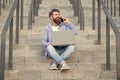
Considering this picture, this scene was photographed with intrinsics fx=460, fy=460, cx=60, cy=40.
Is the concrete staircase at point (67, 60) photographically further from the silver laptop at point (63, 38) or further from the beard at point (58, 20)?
the beard at point (58, 20)

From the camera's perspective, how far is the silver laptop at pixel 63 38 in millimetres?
7574

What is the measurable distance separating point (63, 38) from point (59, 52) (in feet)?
0.79

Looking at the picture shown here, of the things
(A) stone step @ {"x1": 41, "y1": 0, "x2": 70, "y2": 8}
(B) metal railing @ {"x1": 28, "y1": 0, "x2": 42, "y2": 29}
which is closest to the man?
(B) metal railing @ {"x1": 28, "y1": 0, "x2": 42, "y2": 29}

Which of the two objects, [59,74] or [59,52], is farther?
[59,52]

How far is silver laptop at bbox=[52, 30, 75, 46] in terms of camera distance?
7.57 meters

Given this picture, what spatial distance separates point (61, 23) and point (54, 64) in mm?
997

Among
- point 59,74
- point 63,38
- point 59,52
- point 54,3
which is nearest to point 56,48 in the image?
point 59,52

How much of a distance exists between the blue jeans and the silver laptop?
0.08 meters

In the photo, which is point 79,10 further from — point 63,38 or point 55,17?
point 63,38

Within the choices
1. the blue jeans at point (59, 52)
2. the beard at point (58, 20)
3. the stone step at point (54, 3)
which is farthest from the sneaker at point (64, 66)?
the stone step at point (54, 3)

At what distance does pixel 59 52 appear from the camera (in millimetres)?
7590

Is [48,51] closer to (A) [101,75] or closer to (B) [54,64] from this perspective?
(B) [54,64]

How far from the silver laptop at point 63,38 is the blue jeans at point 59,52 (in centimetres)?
8

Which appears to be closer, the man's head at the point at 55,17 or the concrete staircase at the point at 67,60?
the concrete staircase at the point at 67,60
